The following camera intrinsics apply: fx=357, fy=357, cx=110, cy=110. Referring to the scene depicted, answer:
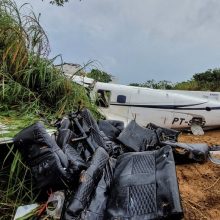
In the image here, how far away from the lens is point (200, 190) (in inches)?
126

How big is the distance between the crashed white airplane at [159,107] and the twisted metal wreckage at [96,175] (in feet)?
19.4

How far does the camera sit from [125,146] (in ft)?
11.8

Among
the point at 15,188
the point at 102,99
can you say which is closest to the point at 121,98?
the point at 102,99

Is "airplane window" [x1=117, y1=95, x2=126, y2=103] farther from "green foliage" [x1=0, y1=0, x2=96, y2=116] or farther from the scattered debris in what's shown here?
the scattered debris

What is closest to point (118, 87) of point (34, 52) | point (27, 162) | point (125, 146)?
point (34, 52)

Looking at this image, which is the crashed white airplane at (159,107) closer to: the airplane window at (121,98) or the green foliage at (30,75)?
the airplane window at (121,98)

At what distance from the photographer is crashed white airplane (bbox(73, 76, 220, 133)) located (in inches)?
373

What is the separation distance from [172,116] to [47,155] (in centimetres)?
741

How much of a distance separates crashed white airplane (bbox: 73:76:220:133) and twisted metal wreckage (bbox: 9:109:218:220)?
19.4 feet

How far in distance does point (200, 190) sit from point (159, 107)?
6571 mm

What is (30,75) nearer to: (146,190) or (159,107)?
(146,190)

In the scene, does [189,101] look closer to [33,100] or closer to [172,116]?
[172,116]

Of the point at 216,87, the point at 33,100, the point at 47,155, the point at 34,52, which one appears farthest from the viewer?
the point at 216,87

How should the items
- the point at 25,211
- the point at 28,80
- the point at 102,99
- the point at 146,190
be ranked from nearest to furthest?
the point at 146,190, the point at 25,211, the point at 28,80, the point at 102,99
